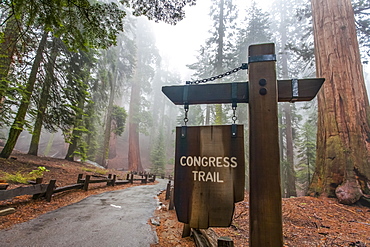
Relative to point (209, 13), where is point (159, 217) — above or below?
below

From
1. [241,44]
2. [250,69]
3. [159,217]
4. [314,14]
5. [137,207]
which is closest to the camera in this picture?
[250,69]

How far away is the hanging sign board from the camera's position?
192cm

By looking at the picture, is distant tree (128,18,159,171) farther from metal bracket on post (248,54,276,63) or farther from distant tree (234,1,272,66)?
metal bracket on post (248,54,276,63)

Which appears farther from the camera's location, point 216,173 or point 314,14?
point 314,14

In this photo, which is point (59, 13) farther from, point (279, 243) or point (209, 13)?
point (209, 13)

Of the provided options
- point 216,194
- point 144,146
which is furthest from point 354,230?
point 144,146

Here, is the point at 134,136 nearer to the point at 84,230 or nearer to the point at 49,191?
the point at 49,191

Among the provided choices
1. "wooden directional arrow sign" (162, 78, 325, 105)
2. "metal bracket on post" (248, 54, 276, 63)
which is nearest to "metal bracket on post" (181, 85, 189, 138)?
"wooden directional arrow sign" (162, 78, 325, 105)

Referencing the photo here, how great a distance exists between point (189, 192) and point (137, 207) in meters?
5.08

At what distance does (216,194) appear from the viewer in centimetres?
195

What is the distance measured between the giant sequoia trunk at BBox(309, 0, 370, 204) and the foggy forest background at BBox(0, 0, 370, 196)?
3.06m

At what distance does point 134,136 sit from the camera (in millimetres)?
26188

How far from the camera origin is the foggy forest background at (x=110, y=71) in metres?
5.71

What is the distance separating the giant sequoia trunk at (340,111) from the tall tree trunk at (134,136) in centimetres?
2212
